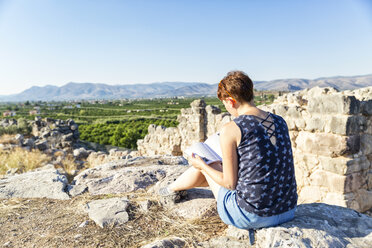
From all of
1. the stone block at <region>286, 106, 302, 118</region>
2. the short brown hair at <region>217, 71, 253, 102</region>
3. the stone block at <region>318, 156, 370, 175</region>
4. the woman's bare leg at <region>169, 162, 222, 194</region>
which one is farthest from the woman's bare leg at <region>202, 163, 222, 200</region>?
the stone block at <region>286, 106, 302, 118</region>

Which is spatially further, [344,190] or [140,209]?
[344,190]

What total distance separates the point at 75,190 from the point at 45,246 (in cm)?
158

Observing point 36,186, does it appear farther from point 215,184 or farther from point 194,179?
point 215,184

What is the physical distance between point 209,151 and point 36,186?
9.82ft

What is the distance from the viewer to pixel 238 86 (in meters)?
2.16

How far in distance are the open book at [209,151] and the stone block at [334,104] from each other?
99.8 inches

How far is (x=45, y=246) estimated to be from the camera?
8.07ft

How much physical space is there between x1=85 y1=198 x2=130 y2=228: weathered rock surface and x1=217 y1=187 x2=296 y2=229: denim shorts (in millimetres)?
1126

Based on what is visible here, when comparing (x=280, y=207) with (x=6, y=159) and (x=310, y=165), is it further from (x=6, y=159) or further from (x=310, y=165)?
(x=6, y=159)

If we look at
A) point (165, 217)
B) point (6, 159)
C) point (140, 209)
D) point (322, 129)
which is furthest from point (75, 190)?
point (6, 159)

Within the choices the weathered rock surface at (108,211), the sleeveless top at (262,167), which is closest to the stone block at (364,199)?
the sleeveless top at (262,167)

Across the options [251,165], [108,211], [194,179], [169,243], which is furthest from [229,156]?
[108,211]

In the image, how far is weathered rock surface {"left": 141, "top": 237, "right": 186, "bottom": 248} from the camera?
226 centimetres

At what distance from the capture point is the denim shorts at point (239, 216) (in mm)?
2115
